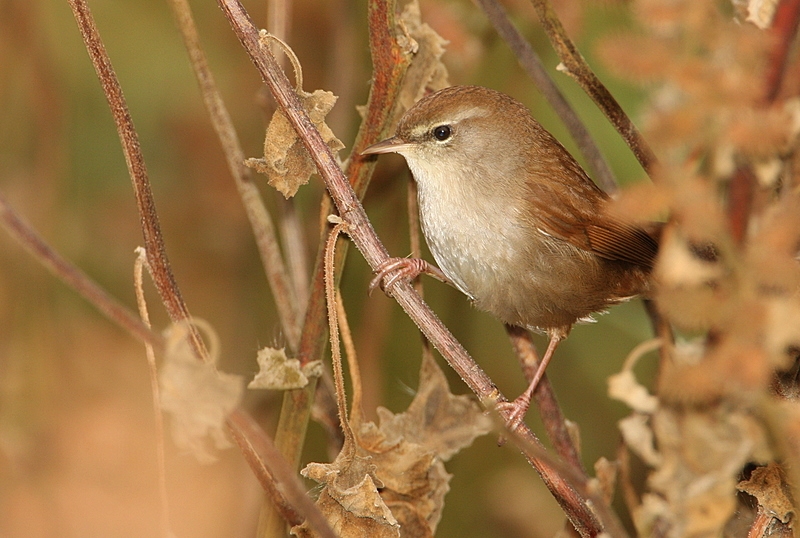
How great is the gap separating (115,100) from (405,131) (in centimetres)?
118

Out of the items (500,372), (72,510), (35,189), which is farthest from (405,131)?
(72,510)

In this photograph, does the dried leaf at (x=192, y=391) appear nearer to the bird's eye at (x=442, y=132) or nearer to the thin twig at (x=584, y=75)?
the thin twig at (x=584, y=75)

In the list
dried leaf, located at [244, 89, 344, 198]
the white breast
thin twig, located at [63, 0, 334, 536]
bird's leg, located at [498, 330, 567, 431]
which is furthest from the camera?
the white breast

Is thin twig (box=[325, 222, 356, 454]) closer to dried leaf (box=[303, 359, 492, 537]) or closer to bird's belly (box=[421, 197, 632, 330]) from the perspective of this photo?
dried leaf (box=[303, 359, 492, 537])

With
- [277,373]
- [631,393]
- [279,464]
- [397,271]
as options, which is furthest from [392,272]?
[631,393]

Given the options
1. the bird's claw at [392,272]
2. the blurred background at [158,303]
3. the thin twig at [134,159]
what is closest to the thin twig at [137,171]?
the thin twig at [134,159]

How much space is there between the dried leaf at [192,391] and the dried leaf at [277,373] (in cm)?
48

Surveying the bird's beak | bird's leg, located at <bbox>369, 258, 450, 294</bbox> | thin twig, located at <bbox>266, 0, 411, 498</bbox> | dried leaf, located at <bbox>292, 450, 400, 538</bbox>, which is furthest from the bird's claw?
dried leaf, located at <bbox>292, 450, 400, 538</bbox>

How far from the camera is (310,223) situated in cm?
369

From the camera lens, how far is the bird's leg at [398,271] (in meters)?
2.10

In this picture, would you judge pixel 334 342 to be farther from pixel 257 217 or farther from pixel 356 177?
pixel 257 217

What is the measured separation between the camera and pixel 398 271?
2.53 meters

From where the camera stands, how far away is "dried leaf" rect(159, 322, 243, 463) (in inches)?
58.4

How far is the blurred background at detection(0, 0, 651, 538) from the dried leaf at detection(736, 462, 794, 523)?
1438 mm
